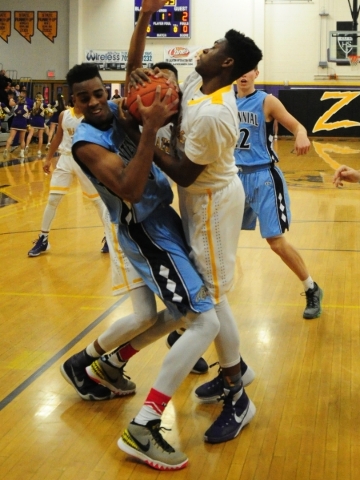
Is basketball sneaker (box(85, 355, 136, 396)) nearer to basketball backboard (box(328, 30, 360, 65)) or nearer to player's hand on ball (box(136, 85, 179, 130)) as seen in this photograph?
player's hand on ball (box(136, 85, 179, 130))

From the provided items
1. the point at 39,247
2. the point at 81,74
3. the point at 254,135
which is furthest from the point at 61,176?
the point at 81,74

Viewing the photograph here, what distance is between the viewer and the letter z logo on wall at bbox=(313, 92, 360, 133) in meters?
24.1

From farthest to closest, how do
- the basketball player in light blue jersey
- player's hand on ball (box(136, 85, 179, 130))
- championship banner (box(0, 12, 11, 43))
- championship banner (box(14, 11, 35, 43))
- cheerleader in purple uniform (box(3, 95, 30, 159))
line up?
championship banner (box(0, 12, 11, 43)) < championship banner (box(14, 11, 35, 43)) < cheerleader in purple uniform (box(3, 95, 30, 159)) < the basketball player in light blue jersey < player's hand on ball (box(136, 85, 179, 130))

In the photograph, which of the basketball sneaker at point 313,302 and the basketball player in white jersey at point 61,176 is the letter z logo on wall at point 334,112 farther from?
the basketball sneaker at point 313,302

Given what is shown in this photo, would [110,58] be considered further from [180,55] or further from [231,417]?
[231,417]

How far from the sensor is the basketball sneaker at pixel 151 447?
3.01 meters

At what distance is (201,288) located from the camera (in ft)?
10.3

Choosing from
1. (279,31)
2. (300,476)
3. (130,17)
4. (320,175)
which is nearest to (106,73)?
(130,17)

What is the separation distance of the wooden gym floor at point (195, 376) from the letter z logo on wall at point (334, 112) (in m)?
17.0

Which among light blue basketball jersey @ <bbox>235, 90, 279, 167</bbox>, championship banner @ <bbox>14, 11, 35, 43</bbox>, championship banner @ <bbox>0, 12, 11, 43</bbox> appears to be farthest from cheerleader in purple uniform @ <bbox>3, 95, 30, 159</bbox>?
light blue basketball jersey @ <bbox>235, 90, 279, 167</bbox>

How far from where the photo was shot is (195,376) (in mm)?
4051

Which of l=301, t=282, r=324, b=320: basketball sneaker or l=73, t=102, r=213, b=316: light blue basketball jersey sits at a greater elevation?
l=73, t=102, r=213, b=316: light blue basketball jersey

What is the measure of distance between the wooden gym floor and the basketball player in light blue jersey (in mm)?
343

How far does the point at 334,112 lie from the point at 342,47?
2.20 metres
